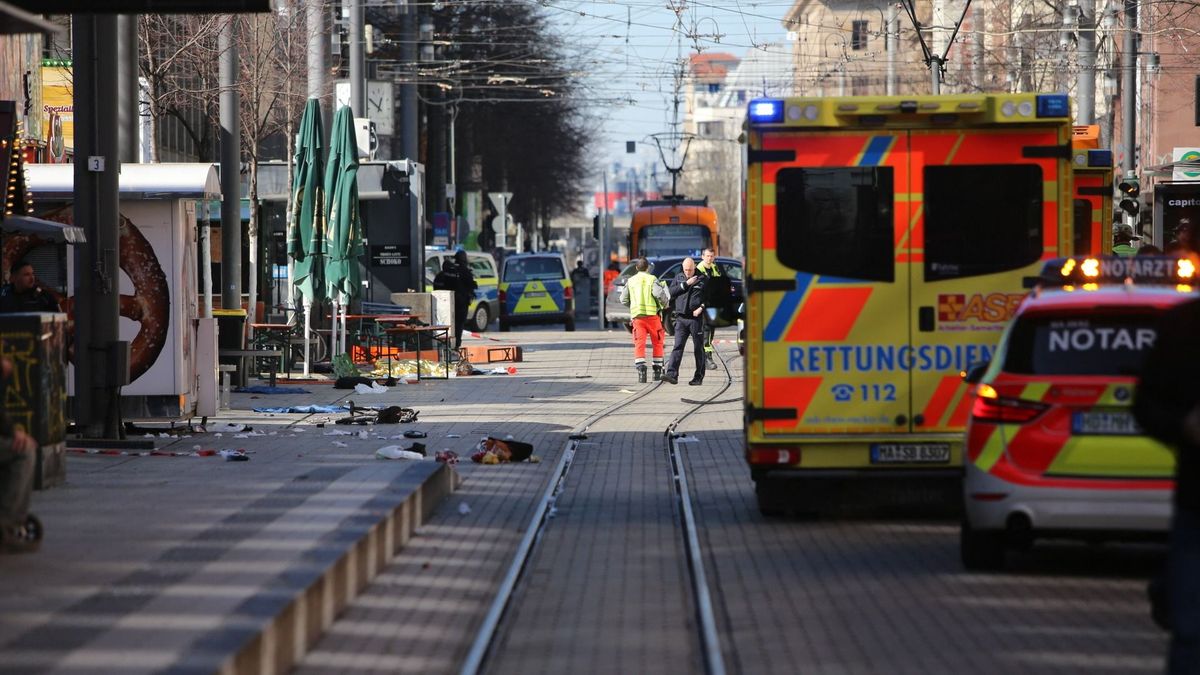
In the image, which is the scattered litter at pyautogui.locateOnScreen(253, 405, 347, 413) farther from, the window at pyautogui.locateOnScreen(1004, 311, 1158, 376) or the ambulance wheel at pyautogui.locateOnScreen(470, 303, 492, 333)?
the ambulance wheel at pyautogui.locateOnScreen(470, 303, 492, 333)

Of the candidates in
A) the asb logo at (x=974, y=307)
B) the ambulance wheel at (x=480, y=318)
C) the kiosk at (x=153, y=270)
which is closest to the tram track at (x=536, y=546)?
the asb logo at (x=974, y=307)

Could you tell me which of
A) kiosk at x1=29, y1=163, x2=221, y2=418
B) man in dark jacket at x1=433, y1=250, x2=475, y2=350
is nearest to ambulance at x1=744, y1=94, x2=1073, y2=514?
kiosk at x1=29, y1=163, x2=221, y2=418

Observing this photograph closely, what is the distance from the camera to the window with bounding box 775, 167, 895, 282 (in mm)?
12727

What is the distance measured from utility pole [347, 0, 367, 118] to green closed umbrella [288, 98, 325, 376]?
7.05 meters

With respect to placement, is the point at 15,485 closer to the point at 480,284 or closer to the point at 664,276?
the point at 664,276

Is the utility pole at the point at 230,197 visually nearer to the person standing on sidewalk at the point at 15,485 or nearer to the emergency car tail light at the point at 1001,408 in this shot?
the person standing on sidewalk at the point at 15,485

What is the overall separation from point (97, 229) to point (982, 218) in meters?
7.98

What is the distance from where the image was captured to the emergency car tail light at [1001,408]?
9953mm

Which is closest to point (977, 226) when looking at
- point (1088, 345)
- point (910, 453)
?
point (910, 453)

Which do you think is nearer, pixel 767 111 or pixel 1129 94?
pixel 767 111

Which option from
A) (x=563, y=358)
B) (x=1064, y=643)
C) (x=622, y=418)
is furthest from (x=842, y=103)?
(x=563, y=358)

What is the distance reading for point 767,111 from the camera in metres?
12.7

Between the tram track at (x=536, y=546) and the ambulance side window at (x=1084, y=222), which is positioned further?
the ambulance side window at (x=1084, y=222)

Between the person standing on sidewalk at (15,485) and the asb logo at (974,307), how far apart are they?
586 centimetres
